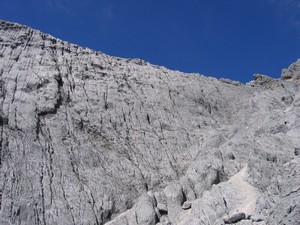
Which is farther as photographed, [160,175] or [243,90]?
[243,90]

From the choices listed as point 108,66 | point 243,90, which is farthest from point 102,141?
point 243,90

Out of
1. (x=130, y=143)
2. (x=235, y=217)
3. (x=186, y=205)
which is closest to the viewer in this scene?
(x=235, y=217)

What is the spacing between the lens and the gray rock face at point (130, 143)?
26094 mm

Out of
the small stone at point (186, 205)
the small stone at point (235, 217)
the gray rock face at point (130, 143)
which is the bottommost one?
the small stone at point (235, 217)

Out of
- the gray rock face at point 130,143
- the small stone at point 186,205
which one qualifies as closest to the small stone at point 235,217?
the gray rock face at point 130,143

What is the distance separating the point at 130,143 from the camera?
33.2 metres

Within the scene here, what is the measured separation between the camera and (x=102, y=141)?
32625 millimetres

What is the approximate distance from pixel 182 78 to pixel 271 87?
35.2 ft

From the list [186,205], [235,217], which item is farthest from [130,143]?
[235,217]

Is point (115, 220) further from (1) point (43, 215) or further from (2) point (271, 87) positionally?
(2) point (271, 87)

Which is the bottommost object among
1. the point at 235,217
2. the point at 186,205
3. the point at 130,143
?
the point at 235,217

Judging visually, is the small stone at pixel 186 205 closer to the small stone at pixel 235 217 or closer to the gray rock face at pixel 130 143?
the gray rock face at pixel 130 143

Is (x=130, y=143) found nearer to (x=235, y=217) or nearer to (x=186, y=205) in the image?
(x=186, y=205)

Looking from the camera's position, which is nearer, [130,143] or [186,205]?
[186,205]
